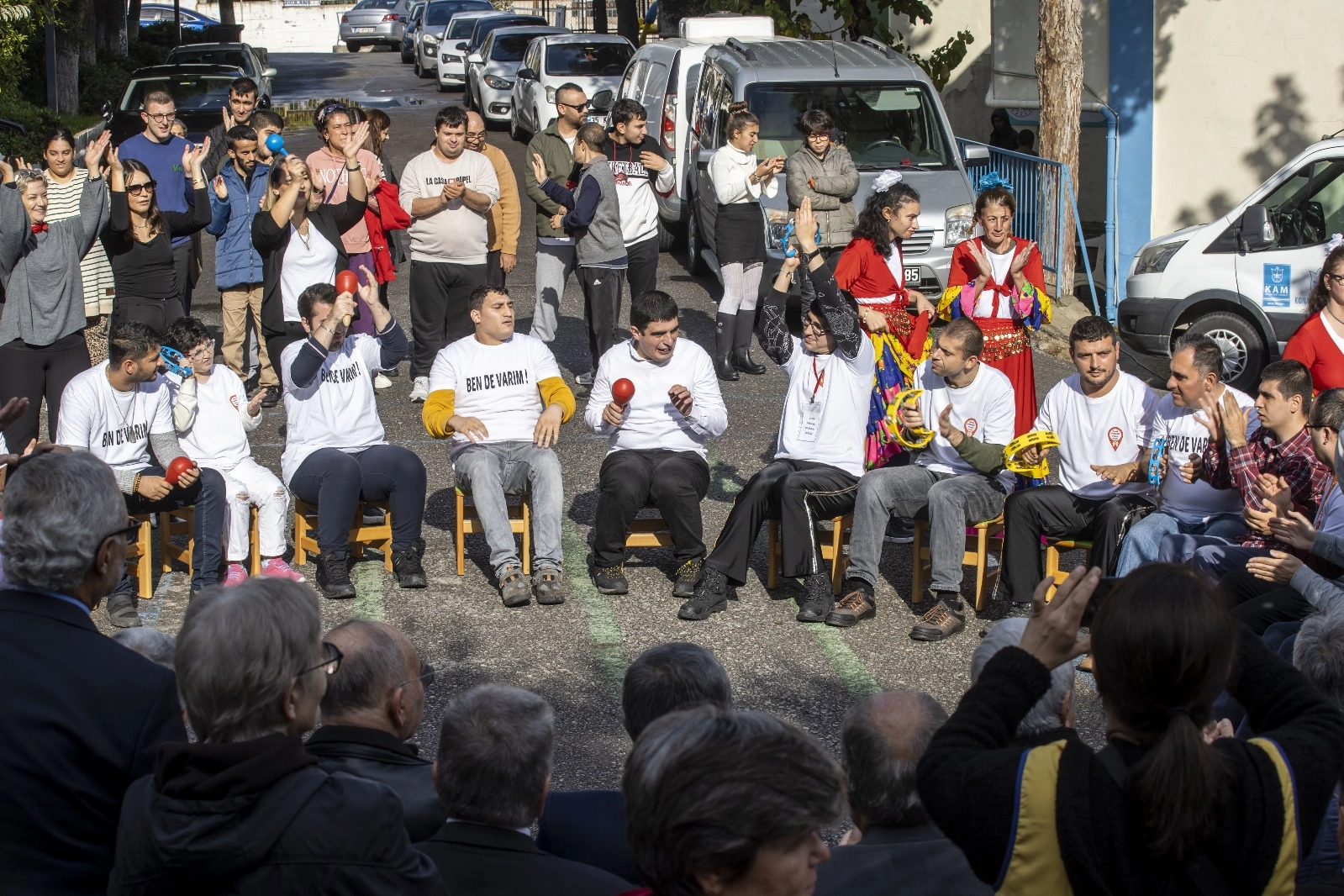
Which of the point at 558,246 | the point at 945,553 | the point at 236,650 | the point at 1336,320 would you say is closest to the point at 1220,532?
the point at 945,553

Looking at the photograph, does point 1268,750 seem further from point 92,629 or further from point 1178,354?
point 1178,354

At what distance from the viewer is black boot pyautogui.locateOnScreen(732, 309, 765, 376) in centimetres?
1052

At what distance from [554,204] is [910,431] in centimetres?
397

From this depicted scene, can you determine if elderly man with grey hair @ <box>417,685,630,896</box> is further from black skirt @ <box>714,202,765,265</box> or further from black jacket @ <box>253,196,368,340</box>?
black skirt @ <box>714,202,765,265</box>

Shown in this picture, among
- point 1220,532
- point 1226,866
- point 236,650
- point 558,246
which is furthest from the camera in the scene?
point 558,246

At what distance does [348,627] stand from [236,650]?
102cm

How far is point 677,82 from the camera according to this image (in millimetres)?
14430

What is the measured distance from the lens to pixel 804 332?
7031mm

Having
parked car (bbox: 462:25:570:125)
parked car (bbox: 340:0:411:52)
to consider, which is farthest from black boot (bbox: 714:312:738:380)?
parked car (bbox: 340:0:411:52)

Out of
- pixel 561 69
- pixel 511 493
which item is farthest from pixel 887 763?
pixel 561 69

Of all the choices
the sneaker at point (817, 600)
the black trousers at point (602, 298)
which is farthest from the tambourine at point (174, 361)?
the black trousers at point (602, 298)

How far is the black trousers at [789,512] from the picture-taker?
21.8 ft

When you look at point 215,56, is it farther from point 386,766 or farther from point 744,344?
point 386,766

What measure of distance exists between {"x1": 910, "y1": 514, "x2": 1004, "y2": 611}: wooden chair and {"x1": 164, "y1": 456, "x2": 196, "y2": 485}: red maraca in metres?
3.35
